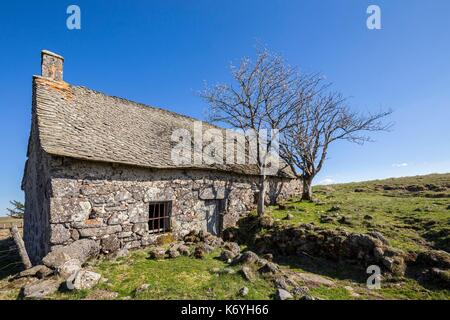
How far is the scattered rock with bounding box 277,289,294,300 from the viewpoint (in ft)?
16.2

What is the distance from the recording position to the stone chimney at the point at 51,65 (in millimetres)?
10430

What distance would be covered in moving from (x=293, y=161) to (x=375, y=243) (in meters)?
8.97

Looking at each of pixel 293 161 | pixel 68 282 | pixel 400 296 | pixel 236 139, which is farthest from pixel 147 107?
pixel 400 296

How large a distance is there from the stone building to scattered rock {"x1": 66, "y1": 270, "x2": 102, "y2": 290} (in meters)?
2.16

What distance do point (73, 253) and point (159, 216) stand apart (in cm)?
324

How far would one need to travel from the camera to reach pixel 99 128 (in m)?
9.53

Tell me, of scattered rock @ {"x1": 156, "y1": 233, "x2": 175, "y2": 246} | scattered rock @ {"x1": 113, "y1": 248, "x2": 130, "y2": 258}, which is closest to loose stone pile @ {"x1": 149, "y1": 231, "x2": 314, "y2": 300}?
scattered rock @ {"x1": 156, "y1": 233, "x2": 175, "y2": 246}

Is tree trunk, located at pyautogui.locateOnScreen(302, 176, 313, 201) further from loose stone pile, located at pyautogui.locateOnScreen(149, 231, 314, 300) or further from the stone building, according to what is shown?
loose stone pile, located at pyautogui.locateOnScreen(149, 231, 314, 300)

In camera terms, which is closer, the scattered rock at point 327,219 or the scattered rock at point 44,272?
the scattered rock at point 44,272

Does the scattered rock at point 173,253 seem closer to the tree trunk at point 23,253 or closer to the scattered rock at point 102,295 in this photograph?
the scattered rock at point 102,295

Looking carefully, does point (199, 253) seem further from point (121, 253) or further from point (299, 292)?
point (299, 292)

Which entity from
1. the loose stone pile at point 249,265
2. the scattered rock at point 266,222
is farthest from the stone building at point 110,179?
the scattered rock at point 266,222

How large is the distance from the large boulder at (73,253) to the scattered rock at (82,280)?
0.93 meters

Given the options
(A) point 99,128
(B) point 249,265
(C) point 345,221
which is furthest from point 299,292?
(A) point 99,128
